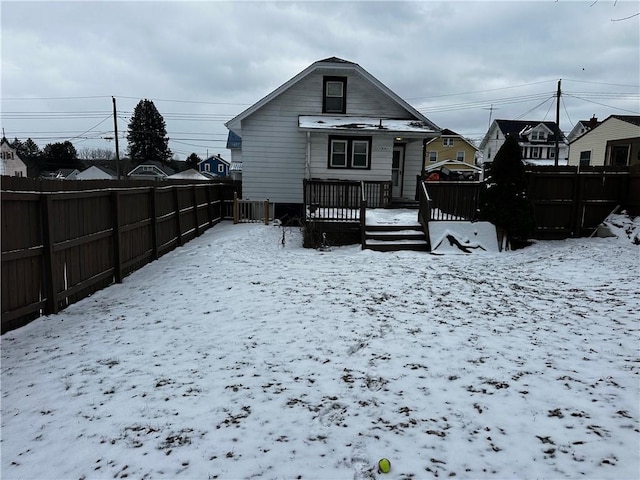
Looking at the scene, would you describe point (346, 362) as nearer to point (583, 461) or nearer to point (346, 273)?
point (583, 461)

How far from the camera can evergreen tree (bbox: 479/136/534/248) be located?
1080 cm

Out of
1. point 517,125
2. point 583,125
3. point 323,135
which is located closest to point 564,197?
point 323,135

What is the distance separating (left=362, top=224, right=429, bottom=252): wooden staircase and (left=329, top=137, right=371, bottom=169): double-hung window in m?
5.38

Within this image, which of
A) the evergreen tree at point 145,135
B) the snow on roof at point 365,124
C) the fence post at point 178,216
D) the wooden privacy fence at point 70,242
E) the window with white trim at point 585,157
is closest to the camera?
the wooden privacy fence at point 70,242

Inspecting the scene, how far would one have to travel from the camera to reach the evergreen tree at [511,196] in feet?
35.4

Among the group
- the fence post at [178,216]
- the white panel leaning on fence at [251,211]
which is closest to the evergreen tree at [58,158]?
the white panel leaning on fence at [251,211]

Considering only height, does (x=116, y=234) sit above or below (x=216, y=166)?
below

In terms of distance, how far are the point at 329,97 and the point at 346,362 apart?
47.6ft

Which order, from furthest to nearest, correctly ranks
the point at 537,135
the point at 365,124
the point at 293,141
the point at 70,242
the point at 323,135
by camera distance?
the point at 537,135 → the point at 293,141 → the point at 323,135 → the point at 365,124 → the point at 70,242

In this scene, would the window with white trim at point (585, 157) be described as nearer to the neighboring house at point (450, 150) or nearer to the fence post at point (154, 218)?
the fence post at point (154, 218)

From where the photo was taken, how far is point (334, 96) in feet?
55.3

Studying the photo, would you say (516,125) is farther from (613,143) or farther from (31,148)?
(31,148)

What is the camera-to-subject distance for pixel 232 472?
2734mm

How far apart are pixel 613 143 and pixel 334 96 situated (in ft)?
62.9
